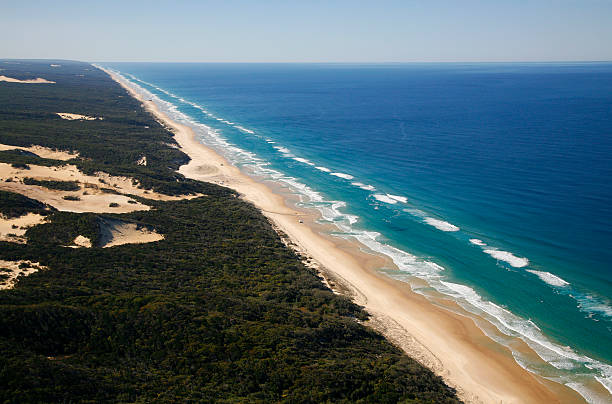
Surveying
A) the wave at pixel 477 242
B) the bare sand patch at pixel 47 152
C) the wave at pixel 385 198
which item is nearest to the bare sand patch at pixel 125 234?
the wave at pixel 385 198

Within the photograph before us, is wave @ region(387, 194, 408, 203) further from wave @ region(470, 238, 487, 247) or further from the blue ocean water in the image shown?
wave @ region(470, 238, 487, 247)

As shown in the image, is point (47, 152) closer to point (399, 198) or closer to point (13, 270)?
point (13, 270)

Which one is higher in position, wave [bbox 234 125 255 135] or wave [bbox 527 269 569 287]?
wave [bbox 234 125 255 135]

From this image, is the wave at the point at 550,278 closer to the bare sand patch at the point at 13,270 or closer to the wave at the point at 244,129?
the bare sand patch at the point at 13,270

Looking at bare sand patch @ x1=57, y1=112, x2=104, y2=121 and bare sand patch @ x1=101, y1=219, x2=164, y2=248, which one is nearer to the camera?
bare sand patch @ x1=101, y1=219, x2=164, y2=248

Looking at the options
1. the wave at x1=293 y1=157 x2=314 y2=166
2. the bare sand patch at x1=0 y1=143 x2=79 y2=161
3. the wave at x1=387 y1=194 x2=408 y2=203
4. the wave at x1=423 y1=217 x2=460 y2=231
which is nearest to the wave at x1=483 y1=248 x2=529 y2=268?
the wave at x1=423 y1=217 x2=460 y2=231

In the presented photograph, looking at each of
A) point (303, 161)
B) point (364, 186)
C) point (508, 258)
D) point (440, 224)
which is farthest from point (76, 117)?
point (508, 258)
